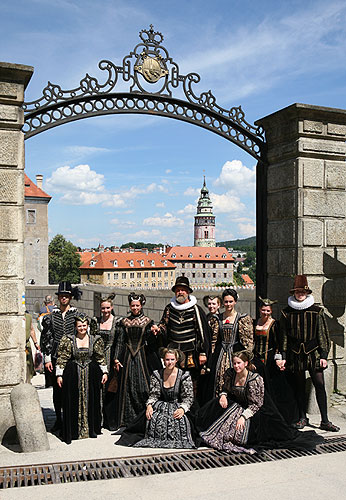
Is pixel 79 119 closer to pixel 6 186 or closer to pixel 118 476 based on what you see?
pixel 6 186

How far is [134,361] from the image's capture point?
6.46 metres

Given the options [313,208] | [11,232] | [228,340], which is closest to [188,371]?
[228,340]

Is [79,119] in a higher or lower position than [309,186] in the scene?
higher

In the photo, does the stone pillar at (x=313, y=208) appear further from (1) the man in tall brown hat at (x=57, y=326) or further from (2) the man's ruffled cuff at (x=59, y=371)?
(2) the man's ruffled cuff at (x=59, y=371)

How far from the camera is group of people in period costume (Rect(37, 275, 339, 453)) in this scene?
5590 mm

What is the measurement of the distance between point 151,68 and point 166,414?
428 centimetres

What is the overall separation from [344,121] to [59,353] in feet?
16.7

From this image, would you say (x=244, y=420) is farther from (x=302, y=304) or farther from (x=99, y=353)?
(x=99, y=353)

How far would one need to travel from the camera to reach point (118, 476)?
186 inches

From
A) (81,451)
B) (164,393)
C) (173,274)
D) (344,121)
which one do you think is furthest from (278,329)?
(173,274)

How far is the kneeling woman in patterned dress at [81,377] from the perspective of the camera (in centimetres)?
584

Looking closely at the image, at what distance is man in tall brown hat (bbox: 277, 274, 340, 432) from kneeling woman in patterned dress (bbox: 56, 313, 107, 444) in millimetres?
2132

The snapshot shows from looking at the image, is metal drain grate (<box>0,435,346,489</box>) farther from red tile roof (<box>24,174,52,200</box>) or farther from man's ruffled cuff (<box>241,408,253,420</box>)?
red tile roof (<box>24,174,52,200</box>)

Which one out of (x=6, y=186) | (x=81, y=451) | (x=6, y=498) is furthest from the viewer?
(x=6, y=186)
